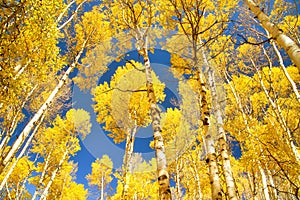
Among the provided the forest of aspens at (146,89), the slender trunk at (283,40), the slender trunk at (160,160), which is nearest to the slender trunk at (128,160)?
the forest of aspens at (146,89)

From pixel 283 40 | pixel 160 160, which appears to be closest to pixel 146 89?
pixel 160 160

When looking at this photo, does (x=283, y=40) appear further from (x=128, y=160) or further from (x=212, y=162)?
(x=128, y=160)

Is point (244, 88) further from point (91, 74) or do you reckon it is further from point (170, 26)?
point (91, 74)

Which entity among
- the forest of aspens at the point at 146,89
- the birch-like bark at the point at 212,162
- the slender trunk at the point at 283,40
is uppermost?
the forest of aspens at the point at 146,89

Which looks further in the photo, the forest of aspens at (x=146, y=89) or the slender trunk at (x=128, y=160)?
the slender trunk at (x=128, y=160)

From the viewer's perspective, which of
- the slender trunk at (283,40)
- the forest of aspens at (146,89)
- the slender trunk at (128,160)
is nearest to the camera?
the slender trunk at (283,40)

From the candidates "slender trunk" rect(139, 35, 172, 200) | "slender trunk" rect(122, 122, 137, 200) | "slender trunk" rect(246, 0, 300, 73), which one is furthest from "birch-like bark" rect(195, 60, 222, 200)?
"slender trunk" rect(122, 122, 137, 200)

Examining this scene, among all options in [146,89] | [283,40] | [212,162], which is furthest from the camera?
[146,89]

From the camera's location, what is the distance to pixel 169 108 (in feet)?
41.9

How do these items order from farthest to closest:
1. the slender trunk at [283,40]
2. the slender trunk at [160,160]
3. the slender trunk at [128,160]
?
the slender trunk at [128,160] < the slender trunk at [160,160] < the slender trunk at [283,40]

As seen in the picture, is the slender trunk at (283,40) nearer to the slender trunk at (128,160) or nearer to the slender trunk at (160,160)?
the slender trunk at (160,160)

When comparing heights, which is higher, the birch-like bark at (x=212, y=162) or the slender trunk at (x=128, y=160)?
the slender trunk at (x=128, y=160)

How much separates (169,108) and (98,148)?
5.11 meters

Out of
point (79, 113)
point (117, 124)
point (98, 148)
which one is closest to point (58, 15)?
point (117, 124)
